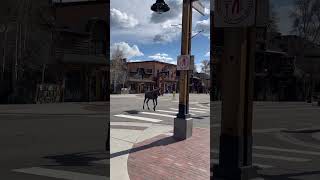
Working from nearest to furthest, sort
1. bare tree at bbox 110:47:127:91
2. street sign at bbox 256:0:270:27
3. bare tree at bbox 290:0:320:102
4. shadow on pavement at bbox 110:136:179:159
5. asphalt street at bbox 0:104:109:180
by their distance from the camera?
1. asphalt street at bbox 0:104:109:180
2. bare tree at bbox 290:0:320:102
3. street sign at bbox 256:0:270:27
4. bare tree at bbox 110:47:127:91
5. shadow on pavement at bbox 110:136:179:159

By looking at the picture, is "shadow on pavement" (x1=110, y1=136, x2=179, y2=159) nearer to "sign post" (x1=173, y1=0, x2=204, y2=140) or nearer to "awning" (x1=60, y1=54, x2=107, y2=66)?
"sign post" (x1=173, y1=0, x2=204, y2=140)

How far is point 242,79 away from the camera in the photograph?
162 inches

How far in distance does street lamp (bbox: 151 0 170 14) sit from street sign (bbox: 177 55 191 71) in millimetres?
3006

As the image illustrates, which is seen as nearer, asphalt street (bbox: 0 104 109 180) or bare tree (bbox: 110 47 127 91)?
asphalt street (bbox: 0 104 109 180)

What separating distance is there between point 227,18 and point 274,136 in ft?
3.43

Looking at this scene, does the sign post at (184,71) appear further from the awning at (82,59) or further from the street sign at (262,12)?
the awning at (82,59)

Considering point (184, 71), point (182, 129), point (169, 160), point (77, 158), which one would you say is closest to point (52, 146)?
point (77, 158)

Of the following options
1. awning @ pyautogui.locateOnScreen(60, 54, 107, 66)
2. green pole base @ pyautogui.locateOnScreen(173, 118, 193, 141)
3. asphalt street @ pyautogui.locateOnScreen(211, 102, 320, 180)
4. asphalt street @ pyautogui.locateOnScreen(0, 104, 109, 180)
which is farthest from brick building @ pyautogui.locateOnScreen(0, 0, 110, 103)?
green pole base @ pyautogui.locateOnScreen(173, 118, 193, 141)

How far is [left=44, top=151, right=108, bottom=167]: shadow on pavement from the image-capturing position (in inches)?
124

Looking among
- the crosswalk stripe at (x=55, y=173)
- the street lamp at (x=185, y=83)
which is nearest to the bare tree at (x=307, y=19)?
the crosswalk stripe at (x=55, y=173)

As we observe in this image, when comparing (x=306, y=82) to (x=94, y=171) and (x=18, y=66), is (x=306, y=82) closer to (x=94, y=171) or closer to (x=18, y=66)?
(x=94, y=171)

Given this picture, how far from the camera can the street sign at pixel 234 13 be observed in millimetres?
3785

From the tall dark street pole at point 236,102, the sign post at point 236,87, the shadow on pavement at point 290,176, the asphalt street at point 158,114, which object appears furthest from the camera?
the asphalt street at point 158,114

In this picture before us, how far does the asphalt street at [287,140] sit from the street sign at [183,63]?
7.11m
